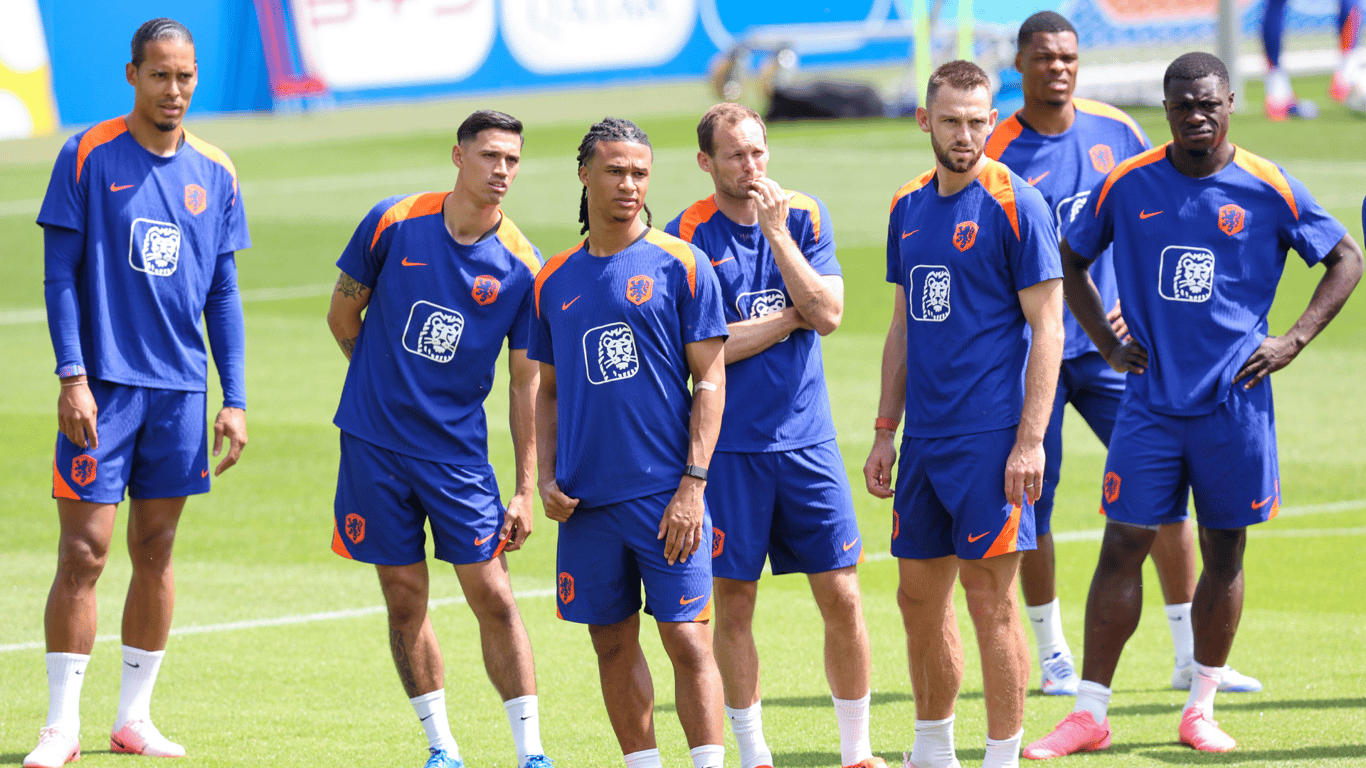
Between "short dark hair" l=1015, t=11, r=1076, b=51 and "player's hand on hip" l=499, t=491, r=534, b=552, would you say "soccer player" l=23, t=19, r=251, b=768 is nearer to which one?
"player's hand on hip" l=499, t=491, r=534, b=552

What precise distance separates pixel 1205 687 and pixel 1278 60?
2585 centimetres

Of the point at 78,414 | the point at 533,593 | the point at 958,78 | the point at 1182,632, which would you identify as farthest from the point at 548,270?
the point at 533,593

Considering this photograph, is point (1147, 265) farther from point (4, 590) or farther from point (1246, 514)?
point (4, 590)

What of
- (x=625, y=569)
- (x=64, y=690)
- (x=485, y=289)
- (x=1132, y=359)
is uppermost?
(x=485, y=289)

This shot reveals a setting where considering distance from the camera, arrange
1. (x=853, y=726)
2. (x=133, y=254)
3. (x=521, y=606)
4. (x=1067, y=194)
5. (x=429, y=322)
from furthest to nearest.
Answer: (x=521, y=606) < (x=1067, y=194) < (x=133, y=254) < (x=429, y=322) < (x=853, y=726)

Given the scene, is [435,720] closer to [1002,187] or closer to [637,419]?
[637,419]

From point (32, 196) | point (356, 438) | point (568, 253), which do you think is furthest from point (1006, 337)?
point (32, 196)

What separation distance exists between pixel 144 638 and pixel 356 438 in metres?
1.20

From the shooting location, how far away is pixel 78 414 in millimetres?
6164

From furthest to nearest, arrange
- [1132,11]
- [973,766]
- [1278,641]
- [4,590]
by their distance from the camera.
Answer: [1132,11] → [4,590] → [1278,641] → [973,766]

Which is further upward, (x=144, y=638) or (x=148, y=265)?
(x=148, y=265)

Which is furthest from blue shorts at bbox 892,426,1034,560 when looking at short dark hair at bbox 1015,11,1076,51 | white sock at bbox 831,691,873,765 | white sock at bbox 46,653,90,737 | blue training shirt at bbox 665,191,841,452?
white sock at bbox 46,653,90,737

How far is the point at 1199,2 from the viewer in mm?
35562

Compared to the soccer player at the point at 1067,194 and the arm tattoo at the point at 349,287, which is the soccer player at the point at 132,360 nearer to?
the arm tattoo at the point at 349,287
